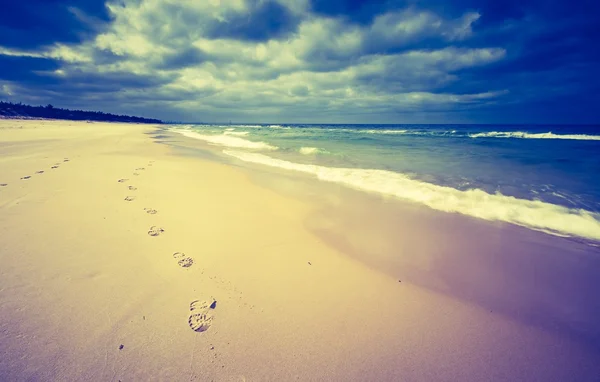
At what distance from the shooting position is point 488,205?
209 inches

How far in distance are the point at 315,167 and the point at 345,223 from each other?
5574 millimetres

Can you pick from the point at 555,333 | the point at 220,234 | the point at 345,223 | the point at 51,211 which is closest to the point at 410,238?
the point at 345,223

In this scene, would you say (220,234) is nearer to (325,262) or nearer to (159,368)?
(325,262)

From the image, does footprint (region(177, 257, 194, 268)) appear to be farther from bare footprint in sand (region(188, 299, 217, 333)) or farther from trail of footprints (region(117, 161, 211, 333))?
bare footprint in sand (region(188, 299, 217, 333))

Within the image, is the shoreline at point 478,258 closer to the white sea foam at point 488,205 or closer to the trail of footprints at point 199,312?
the white sea foam at point 488,205

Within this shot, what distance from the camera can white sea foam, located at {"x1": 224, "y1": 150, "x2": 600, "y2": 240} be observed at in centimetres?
442

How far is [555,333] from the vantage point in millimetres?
2174

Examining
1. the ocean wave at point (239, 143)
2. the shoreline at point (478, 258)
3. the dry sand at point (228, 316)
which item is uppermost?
the dry sand at point (228, 316)

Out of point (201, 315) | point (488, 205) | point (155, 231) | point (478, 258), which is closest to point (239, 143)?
point (155, 231)

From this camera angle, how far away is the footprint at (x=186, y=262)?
289 centimetres

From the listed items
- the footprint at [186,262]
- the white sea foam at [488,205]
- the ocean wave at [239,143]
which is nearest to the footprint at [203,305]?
the footprint at [186,262]

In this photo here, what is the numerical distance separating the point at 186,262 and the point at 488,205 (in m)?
5.86

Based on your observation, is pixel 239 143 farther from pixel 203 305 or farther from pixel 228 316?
pixel 228 316

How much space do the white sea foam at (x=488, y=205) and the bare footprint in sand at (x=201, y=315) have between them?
15.5ft
